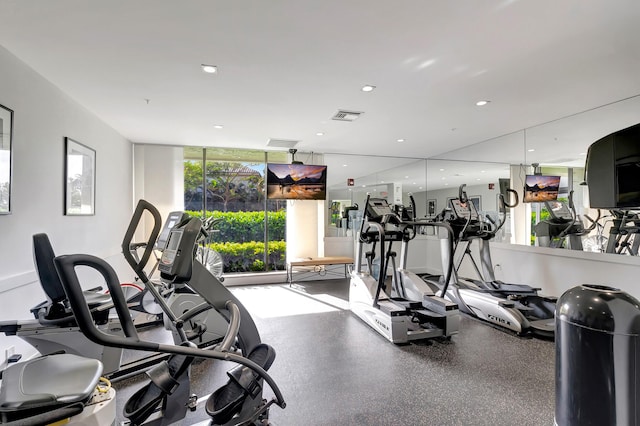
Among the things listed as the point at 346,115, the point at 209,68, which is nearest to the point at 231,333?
the point at 209,68

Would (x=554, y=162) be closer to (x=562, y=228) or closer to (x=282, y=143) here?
(x=562, y=228)

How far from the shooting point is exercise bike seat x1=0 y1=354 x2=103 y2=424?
112 centimetres

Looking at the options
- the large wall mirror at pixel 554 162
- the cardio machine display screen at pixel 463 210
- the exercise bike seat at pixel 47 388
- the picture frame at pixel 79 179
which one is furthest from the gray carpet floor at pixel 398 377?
the picture frame at pixel 79 179

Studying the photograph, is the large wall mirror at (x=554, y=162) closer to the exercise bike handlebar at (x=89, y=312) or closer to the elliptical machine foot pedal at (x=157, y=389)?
the elliptical machine foot pedal at (x=157, y=389)

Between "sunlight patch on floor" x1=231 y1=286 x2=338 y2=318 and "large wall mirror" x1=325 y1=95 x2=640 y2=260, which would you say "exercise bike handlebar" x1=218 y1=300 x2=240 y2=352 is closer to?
"sunlight patch on floor" x1=231 y1=286 x2=338 y2=318

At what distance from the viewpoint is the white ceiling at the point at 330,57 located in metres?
2.13

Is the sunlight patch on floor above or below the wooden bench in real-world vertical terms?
below

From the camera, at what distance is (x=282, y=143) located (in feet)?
19.9

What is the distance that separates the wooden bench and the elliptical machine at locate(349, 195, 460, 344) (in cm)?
187

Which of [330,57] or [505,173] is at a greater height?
Result: [330,57]

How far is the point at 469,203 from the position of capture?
474cm

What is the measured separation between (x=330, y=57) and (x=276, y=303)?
12.3 feet

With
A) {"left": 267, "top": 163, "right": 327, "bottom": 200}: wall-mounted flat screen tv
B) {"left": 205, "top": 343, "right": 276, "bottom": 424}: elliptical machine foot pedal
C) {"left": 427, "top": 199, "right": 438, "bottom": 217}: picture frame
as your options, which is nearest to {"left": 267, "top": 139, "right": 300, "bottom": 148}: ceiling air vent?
{"left": 267, "top": 163, "right": 327, "bottom": 200}: wall-mounted flat screen tv

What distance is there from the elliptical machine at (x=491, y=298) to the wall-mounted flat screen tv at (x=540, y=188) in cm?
133
